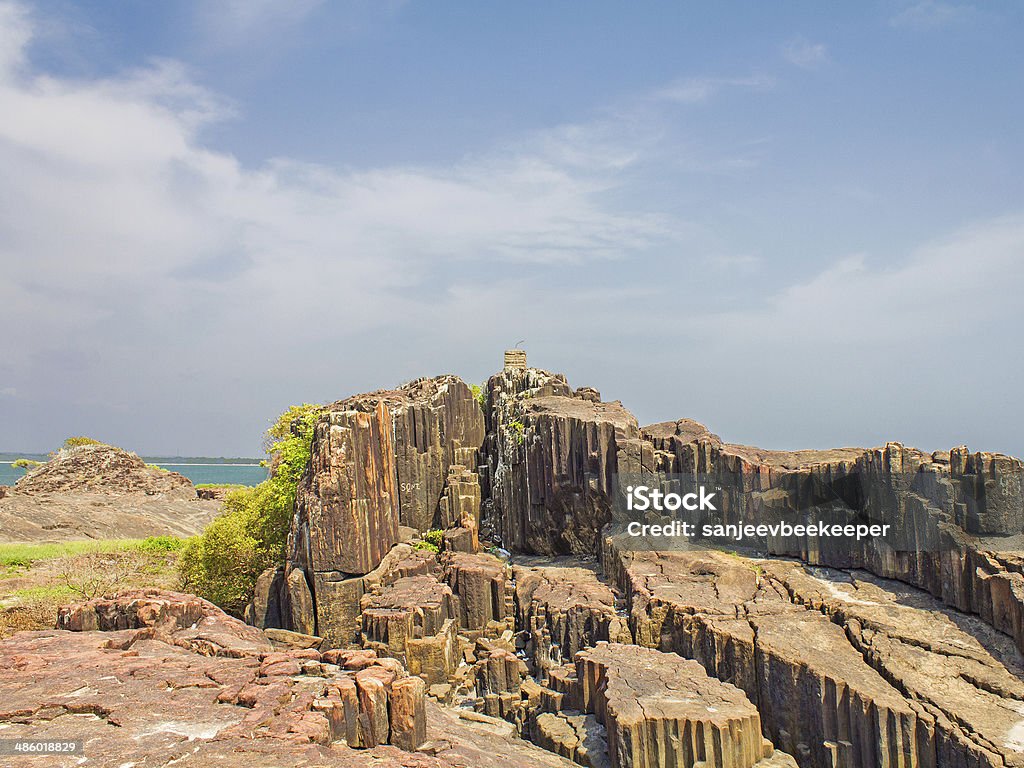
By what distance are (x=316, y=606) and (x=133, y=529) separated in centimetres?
3183

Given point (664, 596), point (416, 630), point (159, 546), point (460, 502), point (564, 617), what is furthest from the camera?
point (159, 546)

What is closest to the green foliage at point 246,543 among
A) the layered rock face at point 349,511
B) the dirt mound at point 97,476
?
the layered rock face at point 349,511

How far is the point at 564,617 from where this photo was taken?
23562 millimetres

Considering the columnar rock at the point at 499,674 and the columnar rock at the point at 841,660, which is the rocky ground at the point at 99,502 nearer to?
the columnar rock at the point at 499,674

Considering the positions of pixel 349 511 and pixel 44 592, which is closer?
pixel 349 511

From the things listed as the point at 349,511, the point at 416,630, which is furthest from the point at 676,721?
the point at 349,511

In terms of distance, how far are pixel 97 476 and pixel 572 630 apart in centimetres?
5423

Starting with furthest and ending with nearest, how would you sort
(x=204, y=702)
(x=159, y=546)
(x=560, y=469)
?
(x=159, y=546) → (x=560, y=469) → (x=204, y=702)

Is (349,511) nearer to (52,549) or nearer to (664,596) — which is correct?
(664,596)

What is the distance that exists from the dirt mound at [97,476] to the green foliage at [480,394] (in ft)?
113

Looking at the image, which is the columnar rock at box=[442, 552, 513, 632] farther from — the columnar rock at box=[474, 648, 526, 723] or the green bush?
the green bush

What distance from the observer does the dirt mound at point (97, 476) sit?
60844 mm

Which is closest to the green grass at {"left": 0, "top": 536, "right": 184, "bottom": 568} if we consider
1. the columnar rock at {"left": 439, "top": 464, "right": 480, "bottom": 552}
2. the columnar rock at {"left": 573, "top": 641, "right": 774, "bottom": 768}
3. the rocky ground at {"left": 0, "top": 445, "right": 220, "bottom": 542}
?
the rocky ground at {"left": 0, "top": 445, "right": 220, "bottom": 542}

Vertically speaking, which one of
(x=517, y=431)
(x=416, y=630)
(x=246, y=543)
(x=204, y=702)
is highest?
(x=517, y=431)
